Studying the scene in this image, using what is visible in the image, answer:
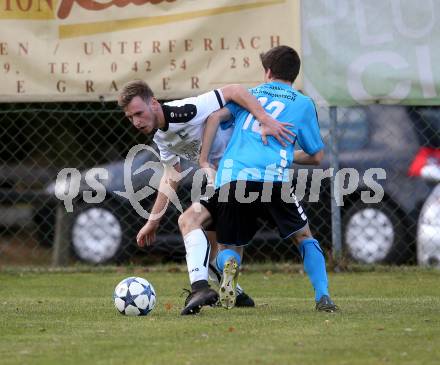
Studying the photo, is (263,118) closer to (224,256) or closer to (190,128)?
(190,128)

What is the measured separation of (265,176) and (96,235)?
4769 mm

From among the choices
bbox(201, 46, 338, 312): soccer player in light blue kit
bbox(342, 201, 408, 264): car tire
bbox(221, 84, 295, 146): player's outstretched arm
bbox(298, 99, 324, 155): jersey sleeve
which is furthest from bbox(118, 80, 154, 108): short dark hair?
bbox(342, 201, 408, 264): car tire

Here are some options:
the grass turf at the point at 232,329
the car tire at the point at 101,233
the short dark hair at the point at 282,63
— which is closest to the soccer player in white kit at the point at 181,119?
the short dark hair at the point at 282,63

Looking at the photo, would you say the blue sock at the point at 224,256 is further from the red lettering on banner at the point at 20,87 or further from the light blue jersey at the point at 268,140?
the red lettering on banner at the point at 20,87

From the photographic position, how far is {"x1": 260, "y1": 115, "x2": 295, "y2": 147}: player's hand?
Result: 6344mm

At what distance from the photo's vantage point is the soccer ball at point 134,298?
6312mm

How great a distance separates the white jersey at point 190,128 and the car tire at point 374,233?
3741 mm

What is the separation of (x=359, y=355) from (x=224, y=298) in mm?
1628

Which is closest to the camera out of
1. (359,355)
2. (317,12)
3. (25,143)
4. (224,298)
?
(359,355)

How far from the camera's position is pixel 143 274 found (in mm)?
9789

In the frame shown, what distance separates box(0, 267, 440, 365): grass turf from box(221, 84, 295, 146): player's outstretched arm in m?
1.01

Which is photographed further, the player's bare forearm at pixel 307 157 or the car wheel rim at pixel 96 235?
the car wheel rim at pixel 96 235

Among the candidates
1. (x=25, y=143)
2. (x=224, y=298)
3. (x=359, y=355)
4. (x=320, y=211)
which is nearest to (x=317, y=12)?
(x=320, y=211)

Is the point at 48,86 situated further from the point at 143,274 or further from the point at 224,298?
the point at 224,298
